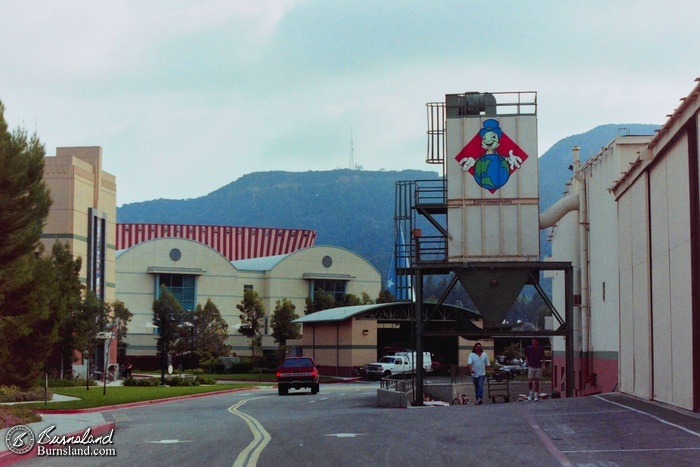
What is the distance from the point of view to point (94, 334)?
5184 cm

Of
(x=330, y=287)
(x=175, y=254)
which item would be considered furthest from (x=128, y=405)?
(x=330, y=287)

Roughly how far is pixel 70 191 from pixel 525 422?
47626mm

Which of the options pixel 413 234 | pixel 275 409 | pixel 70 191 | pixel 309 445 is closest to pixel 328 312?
pixel 70 191

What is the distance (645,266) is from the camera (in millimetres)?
23203

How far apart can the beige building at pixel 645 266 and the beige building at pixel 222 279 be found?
2258 inches

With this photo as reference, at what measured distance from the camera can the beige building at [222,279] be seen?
91938 millimetres

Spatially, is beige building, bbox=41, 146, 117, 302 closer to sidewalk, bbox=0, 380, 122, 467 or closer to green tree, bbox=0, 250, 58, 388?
green tree, bbox=0, 250, 58, 388

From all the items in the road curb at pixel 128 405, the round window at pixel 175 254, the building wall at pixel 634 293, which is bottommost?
the road curb at pixel 128 405

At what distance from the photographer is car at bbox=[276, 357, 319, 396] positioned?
130 feet

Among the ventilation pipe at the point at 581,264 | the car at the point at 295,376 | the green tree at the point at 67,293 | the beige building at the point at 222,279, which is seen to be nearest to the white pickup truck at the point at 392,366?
the green tree at the point at 67,293

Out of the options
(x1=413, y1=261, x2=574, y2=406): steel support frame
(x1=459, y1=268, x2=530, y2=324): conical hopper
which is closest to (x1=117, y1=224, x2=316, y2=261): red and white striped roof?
(x1=413, y1=261, x2=574, y2=406): steel support frame

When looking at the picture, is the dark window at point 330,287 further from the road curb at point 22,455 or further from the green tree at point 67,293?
the road curb at point 22,455

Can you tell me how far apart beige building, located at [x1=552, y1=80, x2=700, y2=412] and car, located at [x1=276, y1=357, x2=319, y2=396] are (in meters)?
11.2

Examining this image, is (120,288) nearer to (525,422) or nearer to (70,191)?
(70,191)
